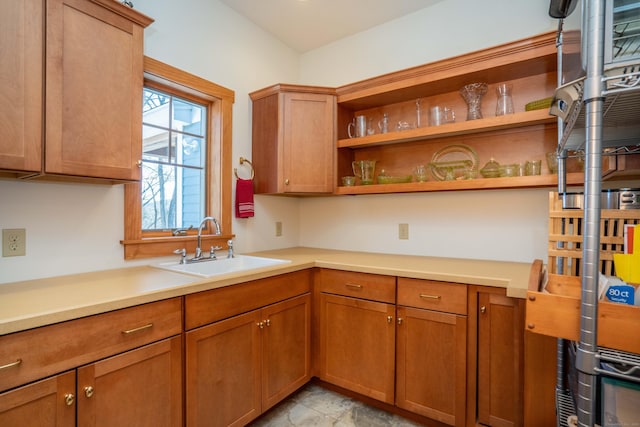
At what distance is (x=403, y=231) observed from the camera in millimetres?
2463

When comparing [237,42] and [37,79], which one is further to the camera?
[237,42]

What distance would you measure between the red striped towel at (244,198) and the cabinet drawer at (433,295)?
4.03 feet

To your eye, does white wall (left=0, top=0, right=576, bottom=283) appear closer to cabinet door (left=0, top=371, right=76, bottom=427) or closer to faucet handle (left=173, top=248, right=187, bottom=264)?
faucet handle (left=173, top=248, right=187, bottom=264)

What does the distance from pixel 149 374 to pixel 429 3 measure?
112 inches

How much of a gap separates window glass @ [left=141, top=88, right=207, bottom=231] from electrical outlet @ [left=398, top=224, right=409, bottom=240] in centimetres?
148

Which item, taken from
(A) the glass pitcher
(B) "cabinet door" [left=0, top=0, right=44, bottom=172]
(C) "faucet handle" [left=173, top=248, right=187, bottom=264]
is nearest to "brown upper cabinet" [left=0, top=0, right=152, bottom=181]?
(B) "cabinet door" [left=0, top=0, right=44, bottom=172]

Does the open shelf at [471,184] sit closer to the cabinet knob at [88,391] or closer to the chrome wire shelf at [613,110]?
the chrome wire shelf at [613,110]

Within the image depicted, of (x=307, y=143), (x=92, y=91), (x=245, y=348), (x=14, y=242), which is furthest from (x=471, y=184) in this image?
(x=14, y=242)

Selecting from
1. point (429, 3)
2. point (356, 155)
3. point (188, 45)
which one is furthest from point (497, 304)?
point (188, 45)

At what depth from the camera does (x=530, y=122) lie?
1812 mm

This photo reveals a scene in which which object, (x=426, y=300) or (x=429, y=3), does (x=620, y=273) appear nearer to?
(x=426, y=300)

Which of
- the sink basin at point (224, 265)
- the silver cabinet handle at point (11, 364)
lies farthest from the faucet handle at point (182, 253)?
the silver cabinet handle at point (11, 364)

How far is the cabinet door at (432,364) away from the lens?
1662 millimetres

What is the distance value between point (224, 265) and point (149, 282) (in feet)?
2.33
